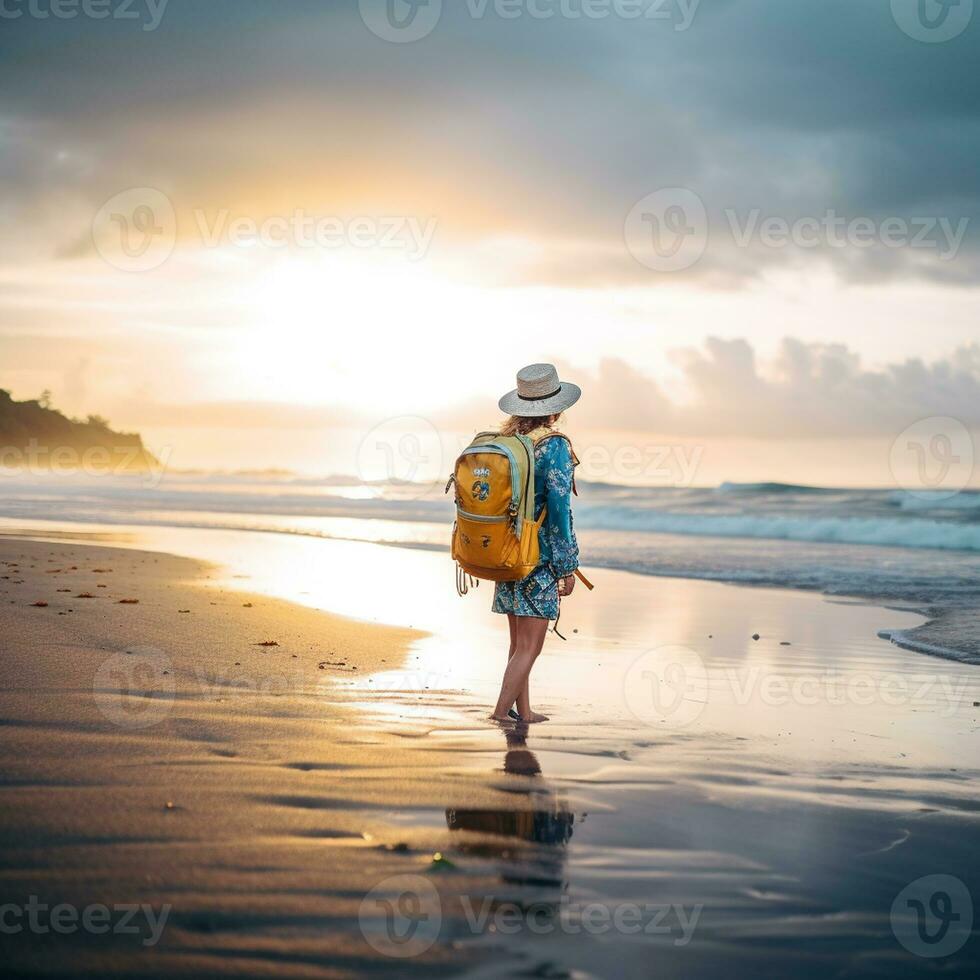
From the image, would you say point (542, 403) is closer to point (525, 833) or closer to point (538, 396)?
point (538, 396)

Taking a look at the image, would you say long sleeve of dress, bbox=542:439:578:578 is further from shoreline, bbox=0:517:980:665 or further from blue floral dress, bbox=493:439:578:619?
shoreline, bbox=0:517:980:665

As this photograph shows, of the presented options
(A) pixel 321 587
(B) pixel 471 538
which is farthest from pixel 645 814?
(A) pixel 321 587

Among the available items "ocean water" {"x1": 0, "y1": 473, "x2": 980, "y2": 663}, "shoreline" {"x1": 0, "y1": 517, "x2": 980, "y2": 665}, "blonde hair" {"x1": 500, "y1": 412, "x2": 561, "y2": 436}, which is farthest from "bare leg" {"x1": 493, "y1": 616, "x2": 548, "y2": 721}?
"ocean water" {"x1": 0, "y1": 473, "x2": 980, "y2": 663}

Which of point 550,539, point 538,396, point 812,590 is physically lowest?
point 550,539

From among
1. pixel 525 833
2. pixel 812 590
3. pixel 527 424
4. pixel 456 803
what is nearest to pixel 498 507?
pixel 527 424

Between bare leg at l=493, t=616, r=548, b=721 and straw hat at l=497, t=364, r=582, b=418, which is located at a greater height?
straw hat at l=497, t=364, r=582, b=418

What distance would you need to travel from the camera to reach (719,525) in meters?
31.6

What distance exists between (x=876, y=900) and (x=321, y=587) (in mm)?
9592

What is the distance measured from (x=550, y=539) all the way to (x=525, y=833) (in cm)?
232

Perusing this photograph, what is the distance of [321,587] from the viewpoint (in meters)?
12.4

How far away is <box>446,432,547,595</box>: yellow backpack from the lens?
552 centimetres

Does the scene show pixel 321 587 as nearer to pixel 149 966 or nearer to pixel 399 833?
pixel 399 833

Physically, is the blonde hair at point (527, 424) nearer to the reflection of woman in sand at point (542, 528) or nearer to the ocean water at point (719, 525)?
the reflection of woman in sand at point (542, 528)

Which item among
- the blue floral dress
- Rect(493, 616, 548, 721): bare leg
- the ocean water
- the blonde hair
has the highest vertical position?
the ocean water
